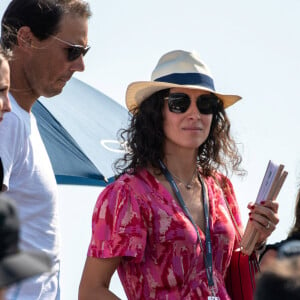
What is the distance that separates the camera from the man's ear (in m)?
3.69

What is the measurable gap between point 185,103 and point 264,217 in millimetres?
614

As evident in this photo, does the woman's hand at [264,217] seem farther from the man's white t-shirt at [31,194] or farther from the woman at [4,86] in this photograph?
the woman at [4,86]

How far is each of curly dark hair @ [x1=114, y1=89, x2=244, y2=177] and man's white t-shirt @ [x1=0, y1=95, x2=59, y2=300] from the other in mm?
637

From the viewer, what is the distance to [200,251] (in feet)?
12.3

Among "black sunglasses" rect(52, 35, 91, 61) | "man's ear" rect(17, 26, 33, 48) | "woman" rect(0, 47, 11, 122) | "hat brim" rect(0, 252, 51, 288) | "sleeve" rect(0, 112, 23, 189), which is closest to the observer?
"hat brim" rect(0, 252, 51, 288)

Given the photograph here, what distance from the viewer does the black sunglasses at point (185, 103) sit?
4.07 metres

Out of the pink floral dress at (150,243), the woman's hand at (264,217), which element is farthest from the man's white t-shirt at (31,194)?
the woman's hand at (264,217)

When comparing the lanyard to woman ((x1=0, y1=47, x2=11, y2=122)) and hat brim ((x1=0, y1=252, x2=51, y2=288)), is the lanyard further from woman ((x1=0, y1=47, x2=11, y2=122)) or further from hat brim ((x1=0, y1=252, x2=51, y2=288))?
hat brim ((x1=0, y1=252, x2=51, y2=288))

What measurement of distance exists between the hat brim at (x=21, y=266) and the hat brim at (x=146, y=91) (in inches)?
84.6

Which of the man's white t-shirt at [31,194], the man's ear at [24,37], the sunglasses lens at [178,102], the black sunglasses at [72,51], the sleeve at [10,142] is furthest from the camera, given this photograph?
A: the sunglasses lens at [178,102]

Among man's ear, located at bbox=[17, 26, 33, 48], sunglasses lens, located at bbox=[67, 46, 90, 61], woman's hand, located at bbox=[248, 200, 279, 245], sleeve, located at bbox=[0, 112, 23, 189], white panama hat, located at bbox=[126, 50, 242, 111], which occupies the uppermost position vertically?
man's ear, located at bbox=[17, 26, 33, 48]

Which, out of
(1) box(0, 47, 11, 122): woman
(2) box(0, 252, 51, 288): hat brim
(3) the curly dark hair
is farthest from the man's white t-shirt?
(2) box(0, 252, 51, 288): hat brim

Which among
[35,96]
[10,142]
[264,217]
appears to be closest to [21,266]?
[10,142]

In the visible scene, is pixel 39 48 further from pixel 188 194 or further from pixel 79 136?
pixel 79 136
